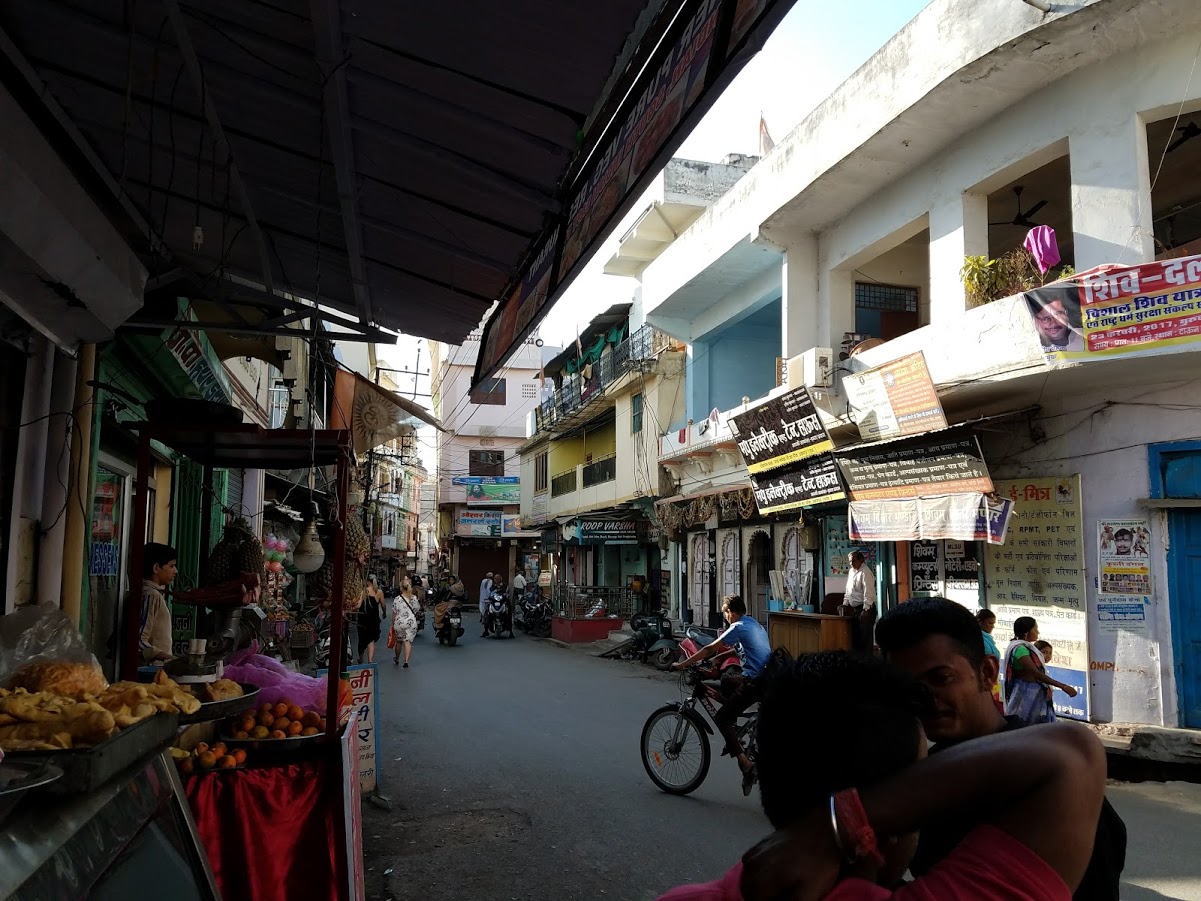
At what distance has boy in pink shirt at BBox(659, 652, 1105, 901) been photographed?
108cm

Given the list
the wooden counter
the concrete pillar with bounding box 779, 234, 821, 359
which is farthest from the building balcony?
the wooden counter

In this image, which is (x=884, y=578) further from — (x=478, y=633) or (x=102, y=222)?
(x=478, y=633)

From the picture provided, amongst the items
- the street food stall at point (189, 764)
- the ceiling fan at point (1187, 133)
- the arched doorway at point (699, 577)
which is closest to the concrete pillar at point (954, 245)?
the ceiling fan at point (1187, 133)

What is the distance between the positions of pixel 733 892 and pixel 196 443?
4632 mm

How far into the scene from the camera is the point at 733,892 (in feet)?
3.76

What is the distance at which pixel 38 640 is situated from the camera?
12.7ft

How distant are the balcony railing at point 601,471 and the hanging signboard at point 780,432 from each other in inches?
421

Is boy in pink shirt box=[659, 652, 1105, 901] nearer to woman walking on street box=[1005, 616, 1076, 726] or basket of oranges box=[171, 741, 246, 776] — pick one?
basket of oranges box=[171, 741, 246, 776]

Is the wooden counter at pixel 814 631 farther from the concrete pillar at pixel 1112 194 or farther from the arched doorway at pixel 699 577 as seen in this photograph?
the arched doorway at pixel 699 577

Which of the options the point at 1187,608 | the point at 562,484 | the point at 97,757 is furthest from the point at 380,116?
the point at 562,484

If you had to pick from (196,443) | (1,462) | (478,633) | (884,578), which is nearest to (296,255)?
(196,443)

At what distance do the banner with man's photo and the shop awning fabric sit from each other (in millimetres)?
6500

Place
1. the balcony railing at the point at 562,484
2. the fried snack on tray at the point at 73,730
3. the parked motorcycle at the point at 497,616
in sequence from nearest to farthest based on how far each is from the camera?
the fried snack on tray at the point at 73,730
the parked motorcycle at the point at 497,616
the balcony railing at the point at 562,484

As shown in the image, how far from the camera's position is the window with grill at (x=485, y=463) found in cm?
5191
